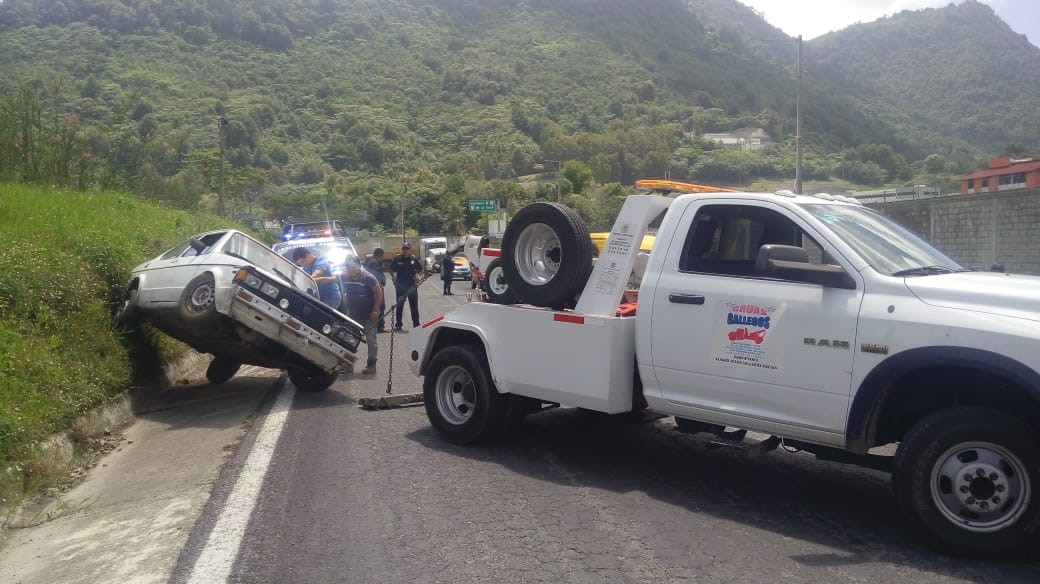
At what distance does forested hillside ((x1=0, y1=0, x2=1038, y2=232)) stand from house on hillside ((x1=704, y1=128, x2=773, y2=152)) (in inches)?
37.4

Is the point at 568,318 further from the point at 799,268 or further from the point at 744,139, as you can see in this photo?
the point at 744,139

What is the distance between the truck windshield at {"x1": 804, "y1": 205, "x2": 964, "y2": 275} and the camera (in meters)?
5.41

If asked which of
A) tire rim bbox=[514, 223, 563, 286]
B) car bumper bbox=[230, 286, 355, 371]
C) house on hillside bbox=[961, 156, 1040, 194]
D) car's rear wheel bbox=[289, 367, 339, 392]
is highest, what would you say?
house on hillside bbox=[961, 156, 1040, 194]

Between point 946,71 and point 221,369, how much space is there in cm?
3790

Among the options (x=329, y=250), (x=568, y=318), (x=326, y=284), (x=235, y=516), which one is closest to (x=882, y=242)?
(x=568, y=318)

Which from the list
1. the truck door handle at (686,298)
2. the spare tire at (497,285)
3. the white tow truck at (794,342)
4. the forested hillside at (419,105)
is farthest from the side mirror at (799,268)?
the forested hillside at (419,105)

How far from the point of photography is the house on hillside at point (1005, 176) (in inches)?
800

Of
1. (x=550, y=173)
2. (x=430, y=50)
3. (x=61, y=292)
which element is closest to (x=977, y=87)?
(x=550, y=173)

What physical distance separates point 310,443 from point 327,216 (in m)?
45.2

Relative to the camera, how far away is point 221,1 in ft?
367

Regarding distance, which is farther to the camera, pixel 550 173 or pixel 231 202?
pixel 550 173

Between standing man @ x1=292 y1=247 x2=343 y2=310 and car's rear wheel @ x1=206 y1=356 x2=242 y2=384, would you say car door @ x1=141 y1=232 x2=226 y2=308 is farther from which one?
standing man @ x1=292 y1=247 x2=343 y2=310

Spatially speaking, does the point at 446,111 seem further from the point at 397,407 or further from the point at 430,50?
the point at 397,407

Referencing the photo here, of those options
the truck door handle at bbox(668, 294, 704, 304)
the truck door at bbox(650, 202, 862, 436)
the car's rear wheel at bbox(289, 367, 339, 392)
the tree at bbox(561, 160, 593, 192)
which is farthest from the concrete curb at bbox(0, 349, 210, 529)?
the tree at bbox(561, 160, 593, 192)
